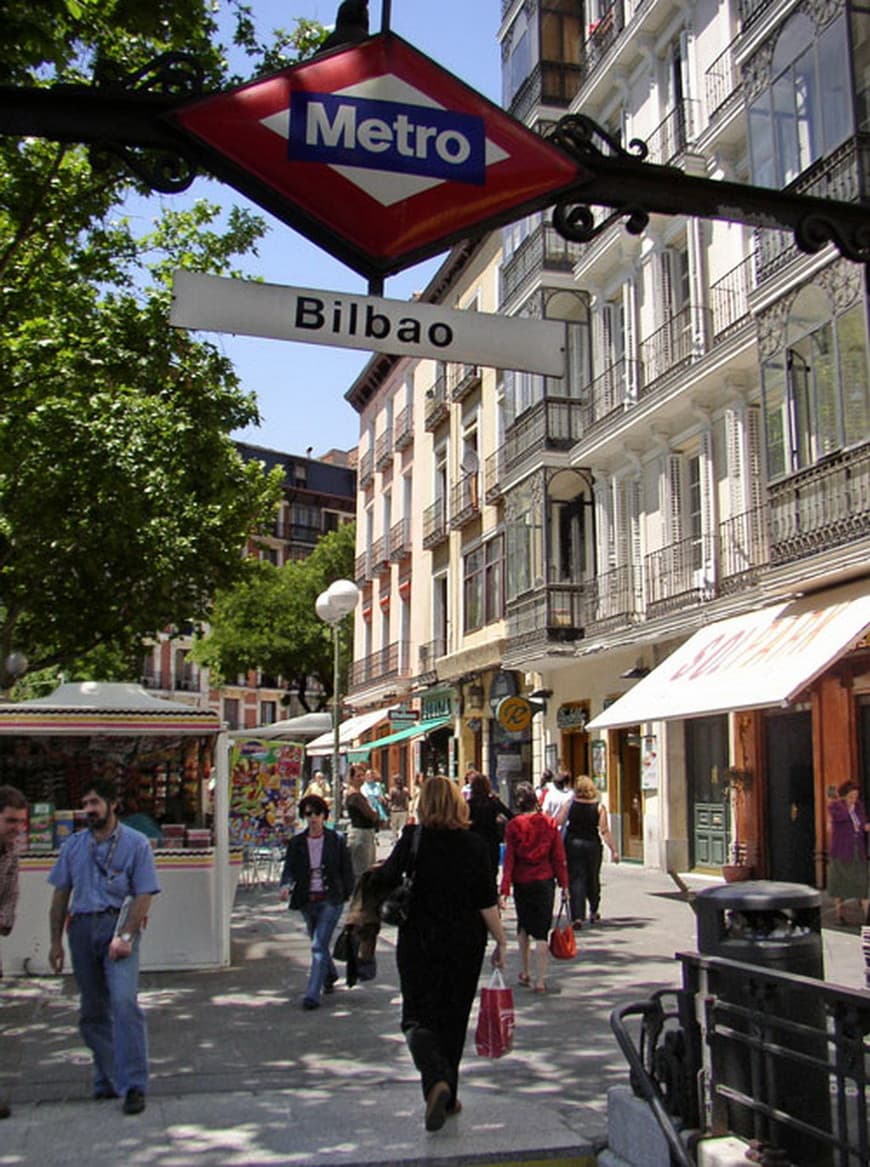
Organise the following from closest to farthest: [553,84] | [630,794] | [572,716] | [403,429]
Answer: [630,794] < [572,716] < [553,84] < [403,429]

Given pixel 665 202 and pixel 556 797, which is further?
pixel 556 797

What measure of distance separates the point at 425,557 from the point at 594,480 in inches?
523

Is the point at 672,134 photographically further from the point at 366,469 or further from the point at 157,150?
the point at 366,469

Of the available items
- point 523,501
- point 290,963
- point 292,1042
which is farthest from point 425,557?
point 292,1042

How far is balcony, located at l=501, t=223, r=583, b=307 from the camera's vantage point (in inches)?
997

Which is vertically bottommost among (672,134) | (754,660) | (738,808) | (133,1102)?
(133,1102)

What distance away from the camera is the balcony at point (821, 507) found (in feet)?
46.1

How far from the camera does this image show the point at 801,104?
15586 mm

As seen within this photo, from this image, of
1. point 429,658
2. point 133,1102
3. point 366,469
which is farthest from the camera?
point 366,469

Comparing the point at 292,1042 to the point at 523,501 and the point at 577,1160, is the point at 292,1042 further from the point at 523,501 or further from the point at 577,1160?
the point at 523,501

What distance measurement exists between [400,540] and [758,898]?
35.5 meters

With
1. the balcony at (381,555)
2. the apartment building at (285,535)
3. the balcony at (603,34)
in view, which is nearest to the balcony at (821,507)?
the balcony at (603,34)

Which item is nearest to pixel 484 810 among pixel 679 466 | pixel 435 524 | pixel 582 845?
pixel 582 845

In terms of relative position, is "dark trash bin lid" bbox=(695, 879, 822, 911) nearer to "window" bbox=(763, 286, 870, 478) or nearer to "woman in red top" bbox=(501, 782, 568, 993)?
"woman in red top" bbox=(501, 782, 568, 993)
